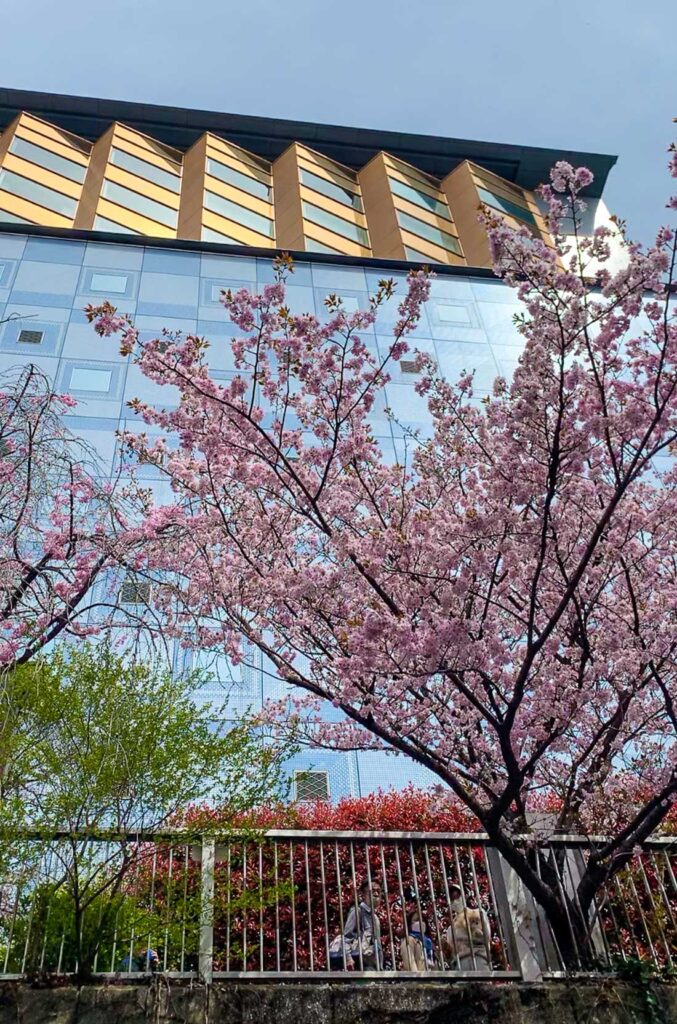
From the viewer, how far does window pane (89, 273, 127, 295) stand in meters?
17.4

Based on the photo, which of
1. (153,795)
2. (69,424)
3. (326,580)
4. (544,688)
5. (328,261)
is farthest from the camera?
(328,261)

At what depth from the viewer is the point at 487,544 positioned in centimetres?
623

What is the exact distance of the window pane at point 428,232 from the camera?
72.9 feet

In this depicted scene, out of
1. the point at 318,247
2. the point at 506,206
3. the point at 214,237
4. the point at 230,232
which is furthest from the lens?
the point at 506,206

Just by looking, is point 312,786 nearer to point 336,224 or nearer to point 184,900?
point 184,900

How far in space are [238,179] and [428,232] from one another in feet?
19.0

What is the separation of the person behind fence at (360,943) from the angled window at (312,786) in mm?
4468

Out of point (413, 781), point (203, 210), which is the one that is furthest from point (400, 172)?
point (413, 781)

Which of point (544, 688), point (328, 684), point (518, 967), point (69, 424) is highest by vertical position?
point (69, 424)

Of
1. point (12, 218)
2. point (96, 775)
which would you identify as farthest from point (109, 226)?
point (96, 775)

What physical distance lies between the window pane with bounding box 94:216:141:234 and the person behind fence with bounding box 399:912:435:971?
17.7 m

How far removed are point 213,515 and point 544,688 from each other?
3465 millimetres

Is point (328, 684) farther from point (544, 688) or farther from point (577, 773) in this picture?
point (577, 773)

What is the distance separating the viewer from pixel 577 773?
7098 millimetres
